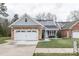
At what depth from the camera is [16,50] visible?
9.34 metres

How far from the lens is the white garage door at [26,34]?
32.8 feet

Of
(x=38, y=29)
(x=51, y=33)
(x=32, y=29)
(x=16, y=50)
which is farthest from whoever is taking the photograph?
(x=32, y=29)

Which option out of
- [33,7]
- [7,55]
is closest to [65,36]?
[33,7]

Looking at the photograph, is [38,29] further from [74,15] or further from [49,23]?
[74,15]

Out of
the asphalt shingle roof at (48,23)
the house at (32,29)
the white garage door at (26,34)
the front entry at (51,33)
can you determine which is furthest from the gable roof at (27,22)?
the front entry at (51,33)

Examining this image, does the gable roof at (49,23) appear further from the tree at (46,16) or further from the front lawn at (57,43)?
the front lawn at (57,43)

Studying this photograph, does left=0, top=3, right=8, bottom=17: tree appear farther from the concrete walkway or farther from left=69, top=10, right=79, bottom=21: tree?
left=69, top=10, right=79, bottom=21: tree

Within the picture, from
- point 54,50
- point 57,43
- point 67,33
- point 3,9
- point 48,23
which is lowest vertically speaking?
point 54,50

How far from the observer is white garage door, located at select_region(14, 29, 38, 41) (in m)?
10.0

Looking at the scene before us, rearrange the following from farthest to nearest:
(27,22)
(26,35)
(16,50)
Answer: (26,35), (27,22), (16,50)

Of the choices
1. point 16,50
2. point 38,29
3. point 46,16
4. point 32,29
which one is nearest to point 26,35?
point 32,29

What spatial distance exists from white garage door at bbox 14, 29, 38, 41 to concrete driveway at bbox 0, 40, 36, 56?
1.41 feet

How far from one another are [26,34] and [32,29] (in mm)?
349

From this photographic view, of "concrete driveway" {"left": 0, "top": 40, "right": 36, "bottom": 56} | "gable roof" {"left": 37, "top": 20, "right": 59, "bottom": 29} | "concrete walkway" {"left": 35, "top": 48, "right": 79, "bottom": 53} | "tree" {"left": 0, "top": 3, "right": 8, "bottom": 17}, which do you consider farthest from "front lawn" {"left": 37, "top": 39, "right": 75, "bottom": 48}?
"tree" {"left": 0, "top": 3, "right": 8, "bottom": 17}
